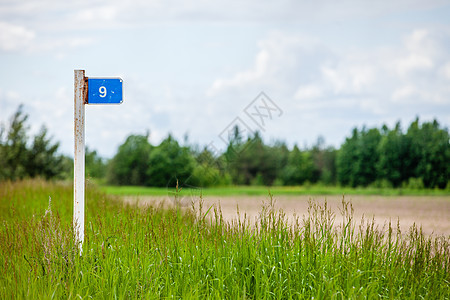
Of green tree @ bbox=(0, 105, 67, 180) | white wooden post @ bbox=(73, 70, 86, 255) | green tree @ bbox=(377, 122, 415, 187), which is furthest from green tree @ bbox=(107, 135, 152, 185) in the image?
white wooden post @ bbox=(73, 70, 86, 255)

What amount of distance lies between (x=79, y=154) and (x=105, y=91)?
2.34ft

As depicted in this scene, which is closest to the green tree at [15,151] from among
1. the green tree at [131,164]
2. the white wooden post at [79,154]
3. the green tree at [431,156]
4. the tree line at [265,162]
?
the tree line at [265,162]

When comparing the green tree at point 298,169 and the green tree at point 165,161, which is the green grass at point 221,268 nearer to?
the green tree at point 165,161

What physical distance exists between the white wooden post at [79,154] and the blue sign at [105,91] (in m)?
0.09

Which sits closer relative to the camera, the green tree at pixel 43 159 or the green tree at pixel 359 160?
the green tree at pixel 43 159

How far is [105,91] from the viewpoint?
5.01m

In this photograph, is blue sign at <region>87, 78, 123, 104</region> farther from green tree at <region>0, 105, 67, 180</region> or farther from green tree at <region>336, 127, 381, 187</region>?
green tree at <region>336, 127, 381, 187</region>

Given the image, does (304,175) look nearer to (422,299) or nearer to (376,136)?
(376,136)

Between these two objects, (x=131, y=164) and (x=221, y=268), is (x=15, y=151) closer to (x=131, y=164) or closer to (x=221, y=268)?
(x=131, y=164)

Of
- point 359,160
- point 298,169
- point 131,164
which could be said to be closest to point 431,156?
point 359,160

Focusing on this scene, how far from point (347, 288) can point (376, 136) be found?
1180 inches

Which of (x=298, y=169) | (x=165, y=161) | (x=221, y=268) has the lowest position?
(x=221, y=268)

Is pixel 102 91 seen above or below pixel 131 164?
above

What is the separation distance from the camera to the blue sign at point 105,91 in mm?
4977
